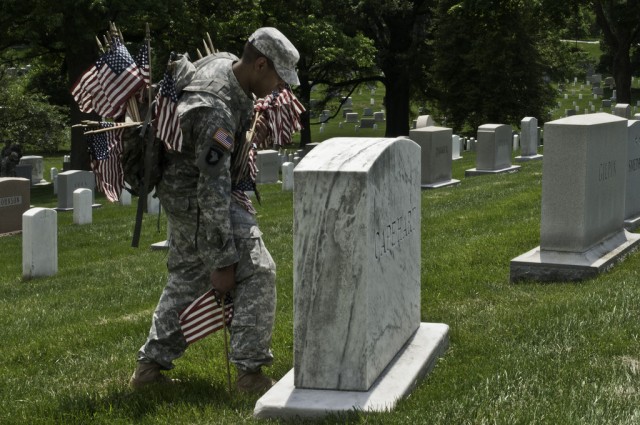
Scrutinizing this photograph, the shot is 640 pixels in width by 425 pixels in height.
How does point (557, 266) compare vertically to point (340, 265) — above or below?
below

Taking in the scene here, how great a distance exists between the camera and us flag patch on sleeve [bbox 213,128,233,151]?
191 inches

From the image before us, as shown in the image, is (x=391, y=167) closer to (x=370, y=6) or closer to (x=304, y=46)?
(x=304, y=46)

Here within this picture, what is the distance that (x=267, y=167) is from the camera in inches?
1013

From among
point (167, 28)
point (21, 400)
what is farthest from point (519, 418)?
point (167, 28)

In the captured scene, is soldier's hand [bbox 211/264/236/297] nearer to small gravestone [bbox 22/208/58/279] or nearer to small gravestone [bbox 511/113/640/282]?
small gravestone [bbox 511/113/640/282]

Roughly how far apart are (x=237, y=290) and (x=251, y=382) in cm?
47

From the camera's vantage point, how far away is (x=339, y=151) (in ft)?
16.2

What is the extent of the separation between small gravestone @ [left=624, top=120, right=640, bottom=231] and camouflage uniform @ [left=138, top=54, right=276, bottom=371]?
21.1 feet

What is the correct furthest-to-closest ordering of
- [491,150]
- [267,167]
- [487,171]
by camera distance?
[267,167]
[491,150]
[487,171]

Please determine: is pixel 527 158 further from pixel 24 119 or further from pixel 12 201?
pixel 24 119

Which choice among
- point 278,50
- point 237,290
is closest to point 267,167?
point 237,290

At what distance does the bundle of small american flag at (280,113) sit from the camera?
18.4ft

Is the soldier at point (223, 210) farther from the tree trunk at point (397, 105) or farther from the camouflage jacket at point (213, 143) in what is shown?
the tree trunk at point (397, 105)

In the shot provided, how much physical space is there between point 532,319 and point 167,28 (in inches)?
925
